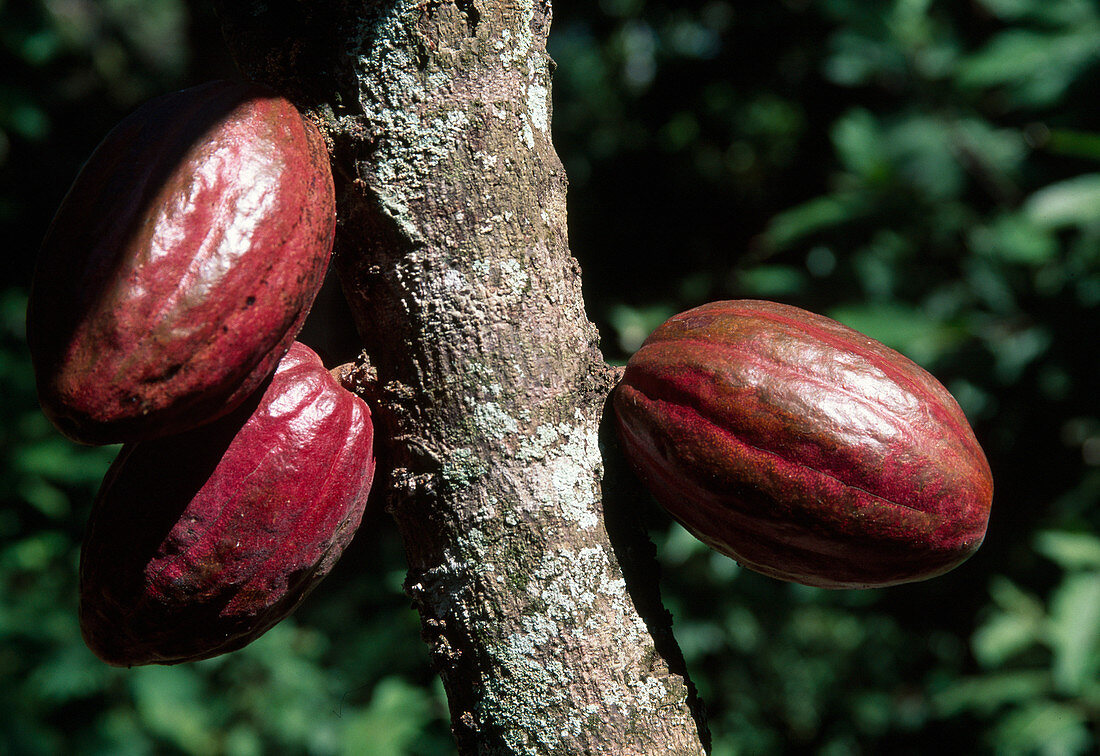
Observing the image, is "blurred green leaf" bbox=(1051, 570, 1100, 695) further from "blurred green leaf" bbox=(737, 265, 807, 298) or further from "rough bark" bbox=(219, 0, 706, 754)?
"rough bark" bbox=(219, 0, 706, 754)

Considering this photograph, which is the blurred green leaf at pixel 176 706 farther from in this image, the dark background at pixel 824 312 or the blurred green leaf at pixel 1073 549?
the blurred green leaf at pixel 1073 549

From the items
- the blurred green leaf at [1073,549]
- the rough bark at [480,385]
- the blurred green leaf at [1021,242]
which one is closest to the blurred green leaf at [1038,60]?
the blurred green leaf at [1021,242]

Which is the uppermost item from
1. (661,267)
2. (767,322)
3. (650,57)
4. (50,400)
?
(50,400)

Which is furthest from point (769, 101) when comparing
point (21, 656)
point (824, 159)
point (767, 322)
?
point (21, 656)

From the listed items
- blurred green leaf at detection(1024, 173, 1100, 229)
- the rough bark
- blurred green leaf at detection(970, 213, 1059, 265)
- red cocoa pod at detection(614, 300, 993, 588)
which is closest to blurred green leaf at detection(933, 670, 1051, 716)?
blurred green leaf at detection(970, 213, 1059, 265)

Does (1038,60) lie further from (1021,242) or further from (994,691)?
(994,691)

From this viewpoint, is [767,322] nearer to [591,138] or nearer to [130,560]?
[130,560]

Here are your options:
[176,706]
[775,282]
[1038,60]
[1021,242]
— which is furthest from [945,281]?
[176,706]
